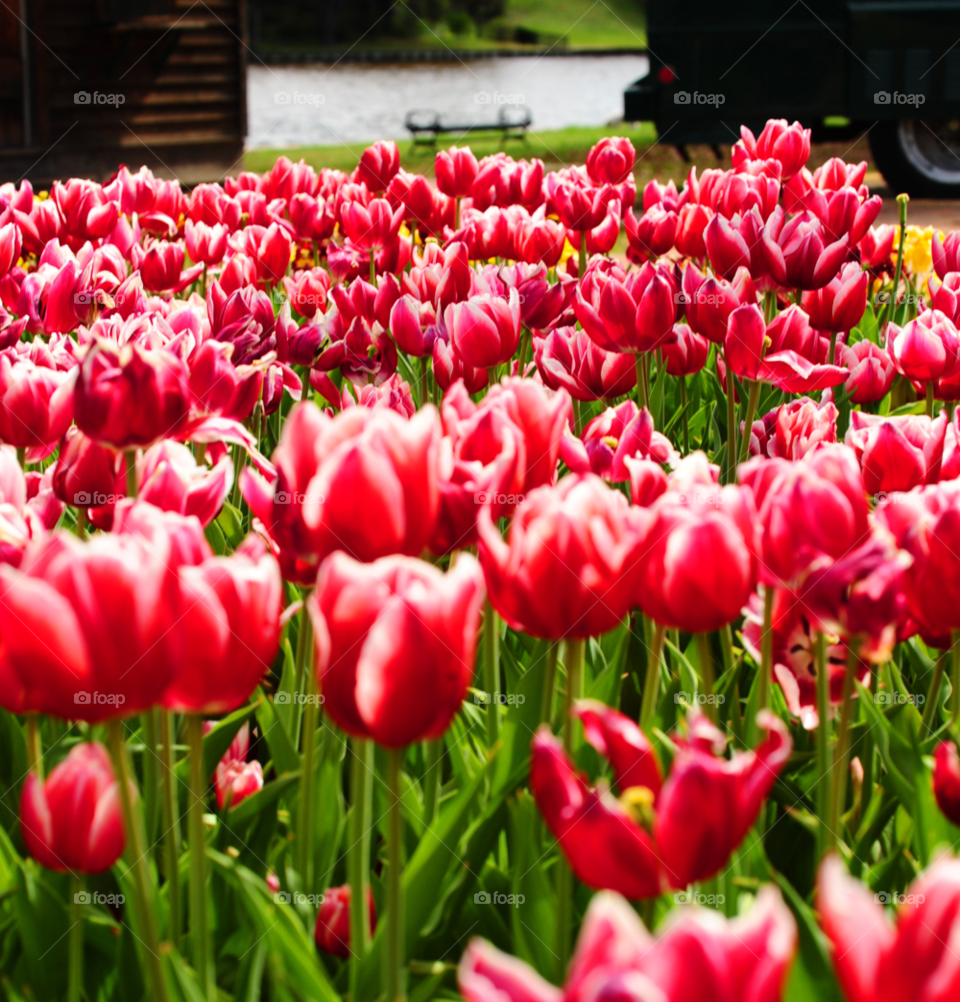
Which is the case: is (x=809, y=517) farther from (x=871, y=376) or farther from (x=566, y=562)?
(x=871, y=376)

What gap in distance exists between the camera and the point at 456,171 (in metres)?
3.89

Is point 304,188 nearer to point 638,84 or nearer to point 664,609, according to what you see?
point 664,609

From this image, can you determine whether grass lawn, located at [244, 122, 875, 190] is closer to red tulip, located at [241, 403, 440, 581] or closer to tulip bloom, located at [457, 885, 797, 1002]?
red tulip, located at [241, 403, 440, 581]

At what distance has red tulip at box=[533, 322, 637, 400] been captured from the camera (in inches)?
95.0

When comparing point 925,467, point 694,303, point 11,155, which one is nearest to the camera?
point 925,467

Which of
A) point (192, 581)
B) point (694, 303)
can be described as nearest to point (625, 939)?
point (192, 581)

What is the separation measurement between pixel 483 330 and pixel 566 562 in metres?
1.22

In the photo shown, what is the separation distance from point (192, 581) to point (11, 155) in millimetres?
15706

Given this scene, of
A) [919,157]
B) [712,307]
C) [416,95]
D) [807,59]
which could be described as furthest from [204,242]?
[416,95]

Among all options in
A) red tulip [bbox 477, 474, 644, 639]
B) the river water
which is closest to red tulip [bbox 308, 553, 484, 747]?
red tulip [bbox 477, 474, 644, 639]

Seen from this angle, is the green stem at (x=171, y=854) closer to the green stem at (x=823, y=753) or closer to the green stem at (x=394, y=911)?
the green stem at (x=394, y=911)

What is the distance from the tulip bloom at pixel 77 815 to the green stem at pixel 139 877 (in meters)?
0.02

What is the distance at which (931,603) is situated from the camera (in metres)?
1.18

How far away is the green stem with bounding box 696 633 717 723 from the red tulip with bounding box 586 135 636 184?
117 inches
